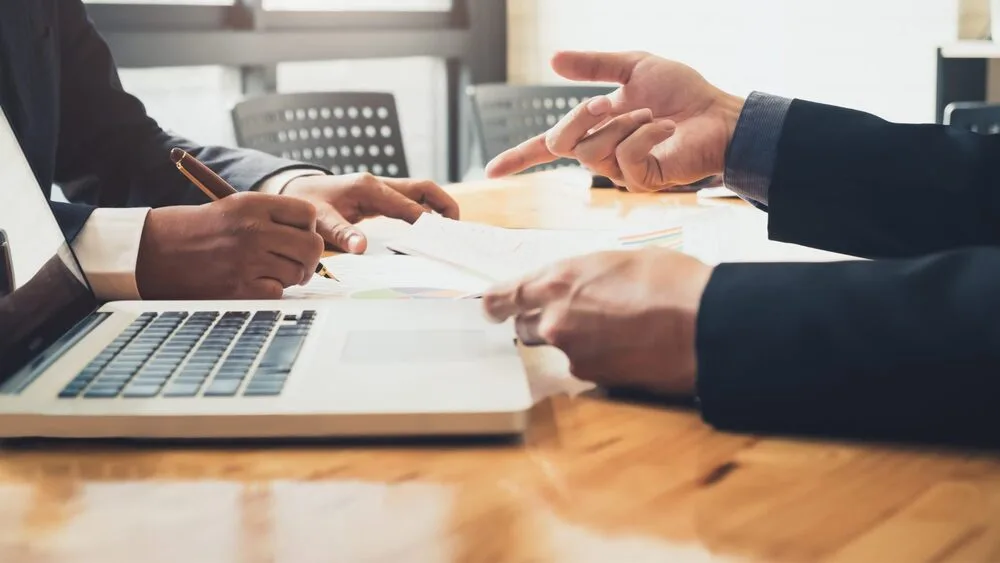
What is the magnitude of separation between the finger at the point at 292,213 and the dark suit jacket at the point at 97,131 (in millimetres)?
429

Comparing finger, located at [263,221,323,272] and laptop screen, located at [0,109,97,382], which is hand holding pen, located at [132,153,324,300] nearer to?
finger, located at [263,221,323,272]

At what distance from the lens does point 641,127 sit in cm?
117

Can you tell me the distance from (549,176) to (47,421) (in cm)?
156

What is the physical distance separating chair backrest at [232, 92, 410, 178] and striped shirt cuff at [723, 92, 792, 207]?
132 cm

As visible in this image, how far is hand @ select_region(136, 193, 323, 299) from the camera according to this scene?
989 mm

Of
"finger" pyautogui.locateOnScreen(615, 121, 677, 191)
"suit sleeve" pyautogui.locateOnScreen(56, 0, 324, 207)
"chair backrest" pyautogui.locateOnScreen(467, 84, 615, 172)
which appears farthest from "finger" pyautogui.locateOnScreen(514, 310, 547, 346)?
"chair backrest" pyautogui.locateOnScreen(467, 84, 615, 172)

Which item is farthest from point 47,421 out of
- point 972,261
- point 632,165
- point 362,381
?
point 632,165

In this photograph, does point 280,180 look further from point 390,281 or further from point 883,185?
point 883,185

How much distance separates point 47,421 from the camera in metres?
0.65

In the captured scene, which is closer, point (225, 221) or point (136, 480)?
point (136, 480)

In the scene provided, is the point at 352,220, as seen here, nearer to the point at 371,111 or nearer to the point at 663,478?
the point at 663,478

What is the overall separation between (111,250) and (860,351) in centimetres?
72

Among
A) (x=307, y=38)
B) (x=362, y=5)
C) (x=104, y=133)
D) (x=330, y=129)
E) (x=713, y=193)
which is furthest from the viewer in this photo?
(x=362, y=5)

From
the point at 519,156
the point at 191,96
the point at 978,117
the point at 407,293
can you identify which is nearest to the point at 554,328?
the point at 407,293
